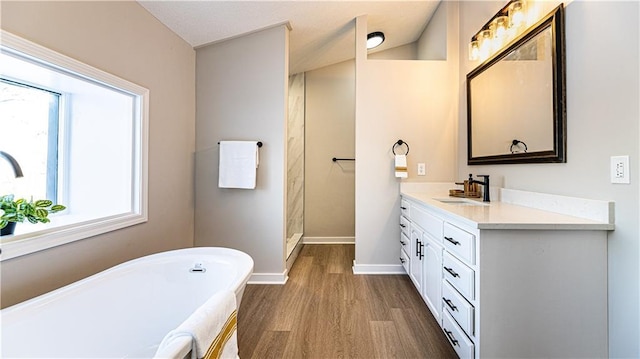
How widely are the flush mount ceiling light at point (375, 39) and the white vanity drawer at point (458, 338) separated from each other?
3.10 m

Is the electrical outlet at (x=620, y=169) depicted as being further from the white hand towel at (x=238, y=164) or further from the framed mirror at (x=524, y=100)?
the white hand towel at (x=238, y=164)

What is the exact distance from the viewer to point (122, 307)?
4.76ft

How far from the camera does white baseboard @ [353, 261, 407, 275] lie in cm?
293

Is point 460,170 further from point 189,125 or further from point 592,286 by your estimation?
point 189,125

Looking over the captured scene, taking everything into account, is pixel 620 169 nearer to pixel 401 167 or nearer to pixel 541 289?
pixel 541 289

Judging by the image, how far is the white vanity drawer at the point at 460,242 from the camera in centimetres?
134

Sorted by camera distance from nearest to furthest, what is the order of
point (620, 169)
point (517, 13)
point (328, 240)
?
point (620, 169) → point (517, 13) → point (328, 240)

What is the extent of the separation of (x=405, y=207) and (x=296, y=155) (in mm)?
1908

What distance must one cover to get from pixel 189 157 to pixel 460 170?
2.64 metres

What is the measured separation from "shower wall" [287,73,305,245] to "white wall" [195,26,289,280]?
4.27 feet

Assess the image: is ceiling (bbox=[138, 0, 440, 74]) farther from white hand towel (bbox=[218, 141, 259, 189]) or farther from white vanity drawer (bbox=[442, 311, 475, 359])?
white vanity drawer (bbox=[442, 311, 475, 359])

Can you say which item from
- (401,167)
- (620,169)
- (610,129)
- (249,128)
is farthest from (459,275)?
(249,128)

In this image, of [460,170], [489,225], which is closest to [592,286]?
[489,225]

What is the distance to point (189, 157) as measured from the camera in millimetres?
2686
